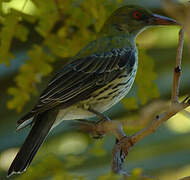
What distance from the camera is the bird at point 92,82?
9.66ft

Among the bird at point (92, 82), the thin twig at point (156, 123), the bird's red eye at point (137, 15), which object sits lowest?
the thin twig at point (156, 123)

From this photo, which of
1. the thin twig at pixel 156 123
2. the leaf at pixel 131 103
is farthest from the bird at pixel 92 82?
the thin twig at pixel 156 123

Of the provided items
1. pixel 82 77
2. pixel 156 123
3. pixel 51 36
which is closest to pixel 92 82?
pixel 82 77

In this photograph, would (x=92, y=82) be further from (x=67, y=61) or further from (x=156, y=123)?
(x=156, y=123)

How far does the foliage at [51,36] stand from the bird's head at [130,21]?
0.57 meters

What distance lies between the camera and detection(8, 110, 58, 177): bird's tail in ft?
9.27

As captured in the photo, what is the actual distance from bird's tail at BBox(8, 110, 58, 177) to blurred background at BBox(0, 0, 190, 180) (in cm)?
8

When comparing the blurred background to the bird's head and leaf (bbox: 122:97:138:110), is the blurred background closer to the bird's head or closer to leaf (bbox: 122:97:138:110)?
leaf (bbox: 122:97:138:110)

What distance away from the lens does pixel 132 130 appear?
2803 millimetres

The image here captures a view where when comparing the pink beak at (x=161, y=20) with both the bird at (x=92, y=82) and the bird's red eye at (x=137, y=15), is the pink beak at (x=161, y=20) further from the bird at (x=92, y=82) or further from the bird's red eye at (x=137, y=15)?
the bird's red eye at (x=137, y=15)

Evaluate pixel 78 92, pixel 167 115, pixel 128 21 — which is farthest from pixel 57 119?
pixel 167 115

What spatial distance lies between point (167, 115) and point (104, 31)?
1.86 meters

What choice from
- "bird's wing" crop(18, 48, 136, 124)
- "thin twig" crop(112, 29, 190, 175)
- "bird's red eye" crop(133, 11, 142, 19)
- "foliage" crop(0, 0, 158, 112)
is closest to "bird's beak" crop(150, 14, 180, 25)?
"bird's red eye" crop(133, 11, 142, 19)

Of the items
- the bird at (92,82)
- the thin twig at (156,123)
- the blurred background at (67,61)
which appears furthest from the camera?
the bird at (92,82)
